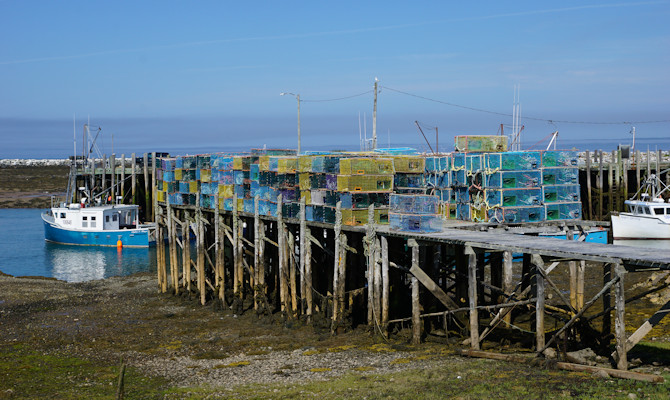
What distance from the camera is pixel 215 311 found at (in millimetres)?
28672

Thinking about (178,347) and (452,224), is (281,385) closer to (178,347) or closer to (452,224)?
(178,347)

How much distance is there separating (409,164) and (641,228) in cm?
2867

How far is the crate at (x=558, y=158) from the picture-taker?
2402cm

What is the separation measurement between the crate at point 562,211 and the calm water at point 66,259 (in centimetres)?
2848

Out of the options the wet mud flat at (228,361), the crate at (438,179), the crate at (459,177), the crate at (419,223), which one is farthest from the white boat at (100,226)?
the crate at (419,223)

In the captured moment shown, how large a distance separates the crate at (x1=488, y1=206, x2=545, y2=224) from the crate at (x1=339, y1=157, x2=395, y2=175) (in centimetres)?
346

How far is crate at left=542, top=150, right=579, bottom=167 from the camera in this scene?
945 inches

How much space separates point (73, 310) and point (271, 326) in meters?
9.40

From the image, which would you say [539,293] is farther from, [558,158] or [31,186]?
[31,186]

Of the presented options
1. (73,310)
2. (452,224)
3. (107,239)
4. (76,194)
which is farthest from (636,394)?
(76,194)

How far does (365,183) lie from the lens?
22.9 metres

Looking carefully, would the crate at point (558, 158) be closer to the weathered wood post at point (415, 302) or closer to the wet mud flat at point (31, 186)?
the weathered wood post at point (415, 302)

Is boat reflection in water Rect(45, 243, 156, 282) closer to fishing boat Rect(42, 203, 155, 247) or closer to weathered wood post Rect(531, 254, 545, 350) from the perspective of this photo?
fishing boat Rect(42, 203, 155, 247)

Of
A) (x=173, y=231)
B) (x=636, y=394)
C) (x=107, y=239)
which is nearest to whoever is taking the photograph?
(x=636, y=394)
